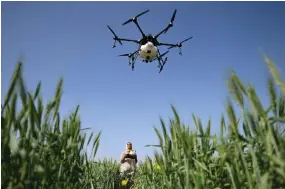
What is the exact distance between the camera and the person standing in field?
794 centimetres

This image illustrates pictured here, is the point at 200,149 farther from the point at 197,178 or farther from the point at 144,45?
the point at 144,45

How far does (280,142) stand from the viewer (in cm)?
144

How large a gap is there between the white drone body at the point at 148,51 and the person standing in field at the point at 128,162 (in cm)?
525

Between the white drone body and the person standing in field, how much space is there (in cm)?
525

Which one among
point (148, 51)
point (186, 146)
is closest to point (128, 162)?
Result: point (148, 51)

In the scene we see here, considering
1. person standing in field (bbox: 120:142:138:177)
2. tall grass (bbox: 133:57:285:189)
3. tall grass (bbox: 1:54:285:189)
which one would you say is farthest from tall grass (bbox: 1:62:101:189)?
person standing in field (bbox: 120:142:138:177)

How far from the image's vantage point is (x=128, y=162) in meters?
8.01

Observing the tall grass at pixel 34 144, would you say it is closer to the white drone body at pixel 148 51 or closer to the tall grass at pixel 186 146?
the tall grass at pixel 186 146

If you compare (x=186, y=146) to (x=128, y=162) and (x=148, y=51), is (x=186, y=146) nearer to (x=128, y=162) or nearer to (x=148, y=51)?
(x=128, y=162)

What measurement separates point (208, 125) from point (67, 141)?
1174 mm

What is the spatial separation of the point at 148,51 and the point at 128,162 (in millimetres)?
5735

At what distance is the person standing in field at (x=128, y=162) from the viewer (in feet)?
26.0

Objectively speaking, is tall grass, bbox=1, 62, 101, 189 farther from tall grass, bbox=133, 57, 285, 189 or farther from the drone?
the drone

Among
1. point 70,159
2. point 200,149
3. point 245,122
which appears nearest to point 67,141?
point 70,159
